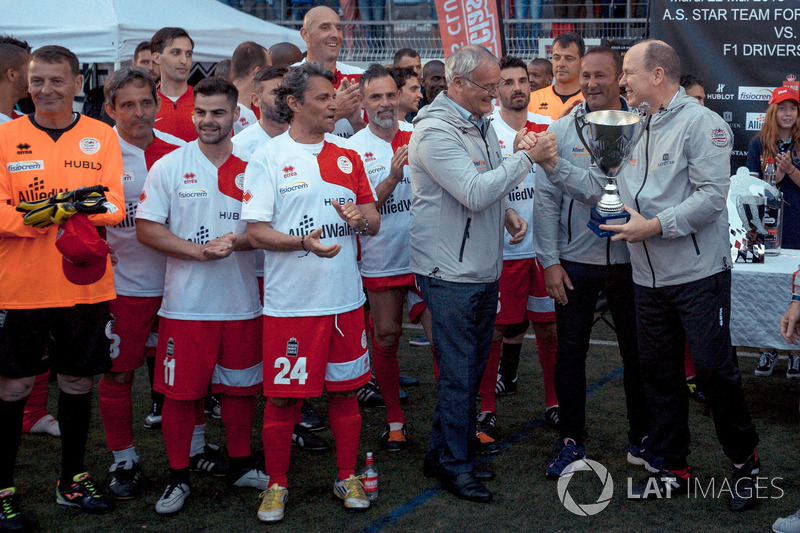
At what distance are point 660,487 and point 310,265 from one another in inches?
81.8

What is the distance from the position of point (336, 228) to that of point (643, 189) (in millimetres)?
1491

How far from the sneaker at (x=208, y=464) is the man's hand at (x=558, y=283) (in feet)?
6.58

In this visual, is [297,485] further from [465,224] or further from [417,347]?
[417,347]

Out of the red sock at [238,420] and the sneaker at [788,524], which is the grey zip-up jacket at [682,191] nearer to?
the sneaker at [788,524]

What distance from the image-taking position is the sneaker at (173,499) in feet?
13.3

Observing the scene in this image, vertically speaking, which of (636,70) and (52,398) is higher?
(636,70)

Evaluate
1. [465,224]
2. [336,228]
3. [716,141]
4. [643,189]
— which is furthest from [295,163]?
[716,141]

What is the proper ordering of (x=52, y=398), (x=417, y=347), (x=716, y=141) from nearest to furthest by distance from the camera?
(x=716, y=141) < (x=52, y=398) < (x=417, y=347)

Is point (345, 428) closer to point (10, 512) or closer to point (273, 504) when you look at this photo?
point (273, 504)

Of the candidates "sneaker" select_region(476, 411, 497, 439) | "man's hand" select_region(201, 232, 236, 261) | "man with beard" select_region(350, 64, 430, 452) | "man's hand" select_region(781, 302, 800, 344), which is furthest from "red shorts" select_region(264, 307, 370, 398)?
"man's hand" select_region(781, 302, 800, 344)

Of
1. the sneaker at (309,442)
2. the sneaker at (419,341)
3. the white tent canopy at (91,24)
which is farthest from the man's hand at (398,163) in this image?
the white tent canopy at (91,24)

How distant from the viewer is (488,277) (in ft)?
13.7

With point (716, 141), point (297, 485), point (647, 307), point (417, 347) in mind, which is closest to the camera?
point (716, 141)

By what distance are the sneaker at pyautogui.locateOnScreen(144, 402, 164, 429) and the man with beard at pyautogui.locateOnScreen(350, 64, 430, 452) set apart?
146cm
